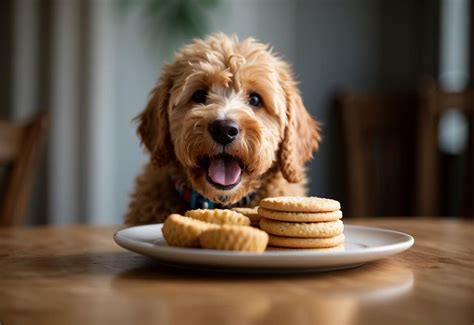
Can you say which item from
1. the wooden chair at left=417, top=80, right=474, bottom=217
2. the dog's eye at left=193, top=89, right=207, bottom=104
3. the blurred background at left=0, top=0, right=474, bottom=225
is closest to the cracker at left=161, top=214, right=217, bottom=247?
the dog's eye at left=193, top=89, right=207, bottom=104

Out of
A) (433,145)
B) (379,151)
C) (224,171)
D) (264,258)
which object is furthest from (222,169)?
(379,151)

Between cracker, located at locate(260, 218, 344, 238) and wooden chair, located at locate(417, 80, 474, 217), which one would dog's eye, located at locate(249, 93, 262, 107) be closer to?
cracker, located at locate(260, 218, 344, 238)

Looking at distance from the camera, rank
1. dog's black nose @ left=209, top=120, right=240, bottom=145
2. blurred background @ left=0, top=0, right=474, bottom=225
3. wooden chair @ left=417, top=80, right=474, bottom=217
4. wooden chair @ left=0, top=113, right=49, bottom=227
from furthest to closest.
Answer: blurred background @ left=0, top=0, right=474, bottom=225 < wooden chair @ left=417, top=80, right=474, bottom=217 < wooden chair @ left=0, top=113, right=49, bottom=227 < dog's black nose @ left=209, top=120, right=240, bottom=145

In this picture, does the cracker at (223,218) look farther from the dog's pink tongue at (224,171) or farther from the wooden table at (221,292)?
the dog's pink tongue at (224,171)

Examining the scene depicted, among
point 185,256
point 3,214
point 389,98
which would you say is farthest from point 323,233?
point 389,98

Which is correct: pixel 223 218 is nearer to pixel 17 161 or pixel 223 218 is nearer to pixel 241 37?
pixel 17 161

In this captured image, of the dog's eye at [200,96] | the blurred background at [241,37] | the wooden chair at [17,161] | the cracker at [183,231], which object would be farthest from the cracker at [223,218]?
the blurred background at [241,37]

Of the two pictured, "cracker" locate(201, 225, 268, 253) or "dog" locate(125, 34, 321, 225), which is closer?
"cracker" locate(201, 225, 268, 253)

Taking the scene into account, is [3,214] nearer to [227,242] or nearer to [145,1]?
[227,242]
